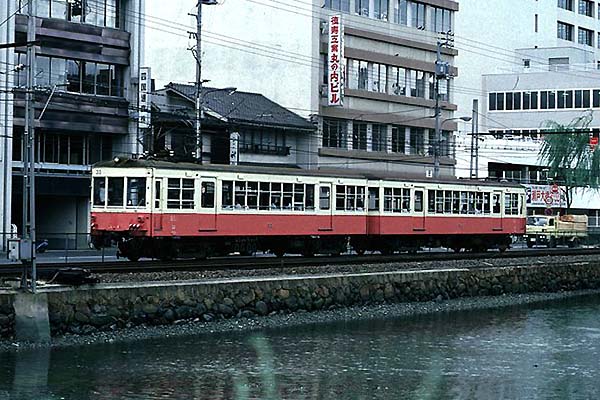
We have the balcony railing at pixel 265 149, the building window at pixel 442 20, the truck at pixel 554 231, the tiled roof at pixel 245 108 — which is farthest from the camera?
the building window at pixel 442 20

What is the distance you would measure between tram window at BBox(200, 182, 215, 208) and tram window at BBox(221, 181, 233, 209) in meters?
0.45

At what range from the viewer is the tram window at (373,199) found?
41438mm

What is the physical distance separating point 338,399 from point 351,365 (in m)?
3.66

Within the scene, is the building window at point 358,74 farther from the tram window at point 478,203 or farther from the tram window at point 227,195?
the tram window at point 227,195

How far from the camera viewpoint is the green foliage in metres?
79.0

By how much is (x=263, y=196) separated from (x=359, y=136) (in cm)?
2707

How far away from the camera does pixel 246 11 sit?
62.1m

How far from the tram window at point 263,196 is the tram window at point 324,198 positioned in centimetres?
272

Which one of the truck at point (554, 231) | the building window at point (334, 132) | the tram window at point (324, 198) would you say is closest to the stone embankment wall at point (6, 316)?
the tram window at point (324, 198)

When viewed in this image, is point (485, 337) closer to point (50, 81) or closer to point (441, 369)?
point (441, 369)

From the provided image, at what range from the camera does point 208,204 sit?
35.1 meters

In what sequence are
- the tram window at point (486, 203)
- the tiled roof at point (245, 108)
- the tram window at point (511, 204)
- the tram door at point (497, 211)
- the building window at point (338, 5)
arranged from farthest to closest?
the building window at point (338, 5) < the tiled roof at point (245, 108) < the tram window at point (511, 204) < the tram door at point (497, 211) < the tram window at point (486, 203)

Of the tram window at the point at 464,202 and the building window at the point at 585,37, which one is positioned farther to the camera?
the building window at the point at 585,37

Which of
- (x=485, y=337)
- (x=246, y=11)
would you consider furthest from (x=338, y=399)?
(x=246, y=11)
